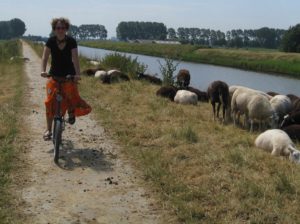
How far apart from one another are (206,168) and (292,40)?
70420mm

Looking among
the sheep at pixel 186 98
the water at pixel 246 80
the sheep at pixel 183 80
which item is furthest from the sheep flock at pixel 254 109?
the water at pixel 246 80

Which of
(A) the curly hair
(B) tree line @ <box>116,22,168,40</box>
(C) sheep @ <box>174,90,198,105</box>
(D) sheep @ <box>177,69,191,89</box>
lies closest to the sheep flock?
(C) sheep @ <box>174,90,198,105</box>

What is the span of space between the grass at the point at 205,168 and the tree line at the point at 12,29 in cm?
16363

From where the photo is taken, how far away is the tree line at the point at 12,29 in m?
167

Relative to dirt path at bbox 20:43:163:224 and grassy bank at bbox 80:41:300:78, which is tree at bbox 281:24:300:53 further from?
dirt path at bbox 20:43:163:224

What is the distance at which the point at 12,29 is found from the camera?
168 metres

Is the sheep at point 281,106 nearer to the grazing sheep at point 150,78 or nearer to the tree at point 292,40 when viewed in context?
the grazing sheep at point 150,78

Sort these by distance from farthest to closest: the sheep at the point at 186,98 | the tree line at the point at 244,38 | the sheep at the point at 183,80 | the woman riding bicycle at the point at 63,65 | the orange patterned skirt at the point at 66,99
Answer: the tree line at the point at 244,38 → the sheep at the point at 183,80 → the sheep at the point at 186,98 → the orange patterned skirt at the point at 66,99 → the woman riding bicycle at the point at 63,65

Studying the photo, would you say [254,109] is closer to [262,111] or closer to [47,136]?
[262,111]

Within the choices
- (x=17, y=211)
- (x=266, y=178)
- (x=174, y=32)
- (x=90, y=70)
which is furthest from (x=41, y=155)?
(x=174, y=32)

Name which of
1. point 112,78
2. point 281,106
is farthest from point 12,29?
point 281,106

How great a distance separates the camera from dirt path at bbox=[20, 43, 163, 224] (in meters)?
5.77

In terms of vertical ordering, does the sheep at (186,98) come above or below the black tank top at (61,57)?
→ below

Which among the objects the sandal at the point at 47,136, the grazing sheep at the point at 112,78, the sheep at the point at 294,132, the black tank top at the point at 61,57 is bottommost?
the sheep at the point at 294,132
